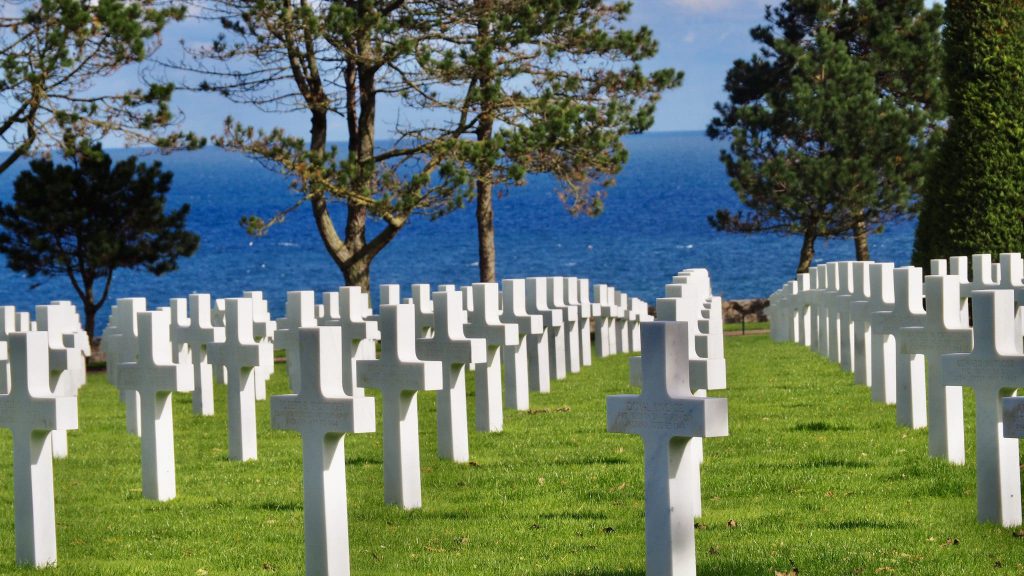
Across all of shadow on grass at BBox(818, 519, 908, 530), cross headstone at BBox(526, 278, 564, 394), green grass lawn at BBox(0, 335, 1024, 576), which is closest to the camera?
green grass lawn at BBox(0, 335, 1024, 576)

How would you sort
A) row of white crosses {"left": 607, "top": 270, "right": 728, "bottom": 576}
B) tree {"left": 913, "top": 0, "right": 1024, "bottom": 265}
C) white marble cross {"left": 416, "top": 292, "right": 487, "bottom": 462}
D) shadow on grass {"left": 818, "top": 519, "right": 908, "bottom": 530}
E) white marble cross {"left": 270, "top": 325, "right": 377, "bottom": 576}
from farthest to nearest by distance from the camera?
tree {"left": 913, "top": 0, "right": 1024, "bottom": 265}, white marble cross {"left": 416, "top": 292, "right": 487, "bottom": 462}, shadow on grass {"left": 818, "top": 519, "right": 908, "bottom": 530}, white marble cross {"left": 270, "top": 325, "right": 377, "bottom": 576}, row of white crosses {"left": 607, "top": 270, "right": 728, "bottom": 576}

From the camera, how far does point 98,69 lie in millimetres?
20062

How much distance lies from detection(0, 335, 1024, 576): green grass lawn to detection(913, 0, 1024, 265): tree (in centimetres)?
800

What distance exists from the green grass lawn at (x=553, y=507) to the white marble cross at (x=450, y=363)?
8.2 inches

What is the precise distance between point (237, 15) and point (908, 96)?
1652 centimetres

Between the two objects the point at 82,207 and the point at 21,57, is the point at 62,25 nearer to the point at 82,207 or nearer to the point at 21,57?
the point at 21,57

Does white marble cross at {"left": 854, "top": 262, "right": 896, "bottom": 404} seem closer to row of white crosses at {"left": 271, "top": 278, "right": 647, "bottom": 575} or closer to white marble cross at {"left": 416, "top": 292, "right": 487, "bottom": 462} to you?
row of white crosses at {"left": 271, "top": 278, "right": 647, "bottom": 575}

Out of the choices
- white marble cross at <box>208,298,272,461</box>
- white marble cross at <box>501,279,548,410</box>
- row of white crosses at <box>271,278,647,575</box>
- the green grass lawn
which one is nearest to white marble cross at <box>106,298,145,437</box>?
the green grass lawn

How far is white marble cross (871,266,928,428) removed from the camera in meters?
9.34

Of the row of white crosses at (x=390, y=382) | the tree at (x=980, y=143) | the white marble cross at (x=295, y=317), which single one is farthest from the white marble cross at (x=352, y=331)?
the tree at (x=980, y=143)

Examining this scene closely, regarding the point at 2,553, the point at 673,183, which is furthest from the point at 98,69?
the point at 673,183

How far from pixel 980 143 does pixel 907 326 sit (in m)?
10.8

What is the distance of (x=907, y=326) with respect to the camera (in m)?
9.27

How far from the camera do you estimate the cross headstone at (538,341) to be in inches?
565
